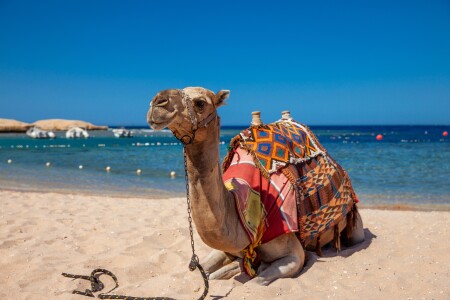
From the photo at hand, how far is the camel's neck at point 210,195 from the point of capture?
2928mm

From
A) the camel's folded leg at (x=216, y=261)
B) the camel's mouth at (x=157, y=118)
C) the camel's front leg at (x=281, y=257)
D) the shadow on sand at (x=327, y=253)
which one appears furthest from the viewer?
the camel's folded leg at (x=216, y=261)

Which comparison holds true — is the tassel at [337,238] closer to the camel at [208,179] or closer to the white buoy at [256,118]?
the camel at [208,179]

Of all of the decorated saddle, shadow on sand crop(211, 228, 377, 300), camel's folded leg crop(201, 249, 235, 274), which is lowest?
shadow on sand crop(211, 228, 377, 300)

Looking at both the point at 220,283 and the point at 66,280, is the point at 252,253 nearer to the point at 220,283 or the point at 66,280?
the point at 220,283

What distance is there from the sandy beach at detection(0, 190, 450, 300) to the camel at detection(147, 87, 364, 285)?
8.7 inches

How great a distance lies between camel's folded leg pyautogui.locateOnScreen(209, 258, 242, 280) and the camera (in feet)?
12.7

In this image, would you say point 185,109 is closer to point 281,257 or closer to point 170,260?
point 281,257

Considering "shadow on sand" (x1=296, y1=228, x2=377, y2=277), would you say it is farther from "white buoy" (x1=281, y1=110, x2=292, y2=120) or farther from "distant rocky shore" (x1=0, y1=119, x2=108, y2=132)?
"distant rocky shore" (x1=0, y1=119, x2=108, y2=132)

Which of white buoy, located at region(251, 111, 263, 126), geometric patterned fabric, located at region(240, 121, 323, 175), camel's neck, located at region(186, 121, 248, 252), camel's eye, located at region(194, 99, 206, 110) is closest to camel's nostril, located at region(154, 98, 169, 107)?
camel's eye, located at region(194, 99, 206, 110)

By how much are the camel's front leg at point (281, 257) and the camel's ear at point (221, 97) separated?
1.47 meters

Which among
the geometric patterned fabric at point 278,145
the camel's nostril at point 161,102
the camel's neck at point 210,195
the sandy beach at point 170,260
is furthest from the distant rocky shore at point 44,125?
the camel's nostril at point 161,102

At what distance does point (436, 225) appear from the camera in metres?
5.86

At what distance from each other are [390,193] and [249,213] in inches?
312

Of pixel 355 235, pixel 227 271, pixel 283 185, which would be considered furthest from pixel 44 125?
pixel 283 185
